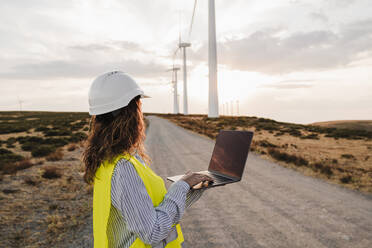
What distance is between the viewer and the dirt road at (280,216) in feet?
13.8

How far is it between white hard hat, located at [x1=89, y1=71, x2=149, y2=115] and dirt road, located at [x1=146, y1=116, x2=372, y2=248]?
3290mm

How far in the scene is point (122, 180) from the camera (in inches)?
52.0

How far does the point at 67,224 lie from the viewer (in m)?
4.93

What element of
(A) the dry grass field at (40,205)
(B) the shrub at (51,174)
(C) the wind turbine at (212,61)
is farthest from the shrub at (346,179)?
(C) the wind turbine at (212,61)

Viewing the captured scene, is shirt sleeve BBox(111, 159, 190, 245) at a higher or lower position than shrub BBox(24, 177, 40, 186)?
higher

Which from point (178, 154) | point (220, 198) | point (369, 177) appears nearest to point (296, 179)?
point (369, 177)

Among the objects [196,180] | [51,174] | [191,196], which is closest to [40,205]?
[51,174]

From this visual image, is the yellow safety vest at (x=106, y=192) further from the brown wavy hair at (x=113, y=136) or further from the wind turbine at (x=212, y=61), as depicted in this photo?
the wind turbine at (x=212, y=61)

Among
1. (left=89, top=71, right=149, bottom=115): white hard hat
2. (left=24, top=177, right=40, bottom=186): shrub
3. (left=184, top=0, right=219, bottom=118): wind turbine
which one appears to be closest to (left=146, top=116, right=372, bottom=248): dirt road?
(left=89, top=71, right=149, bottom=115): white hard hat

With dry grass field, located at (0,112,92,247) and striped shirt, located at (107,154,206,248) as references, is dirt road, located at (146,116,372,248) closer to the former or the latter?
dry grass field, located at (0,112,92,247)

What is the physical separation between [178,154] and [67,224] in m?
8.27

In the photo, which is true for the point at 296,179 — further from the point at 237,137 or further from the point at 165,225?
the point at 165,225

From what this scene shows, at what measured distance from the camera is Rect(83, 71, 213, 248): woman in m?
1.33

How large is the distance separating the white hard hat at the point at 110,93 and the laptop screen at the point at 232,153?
117cm
